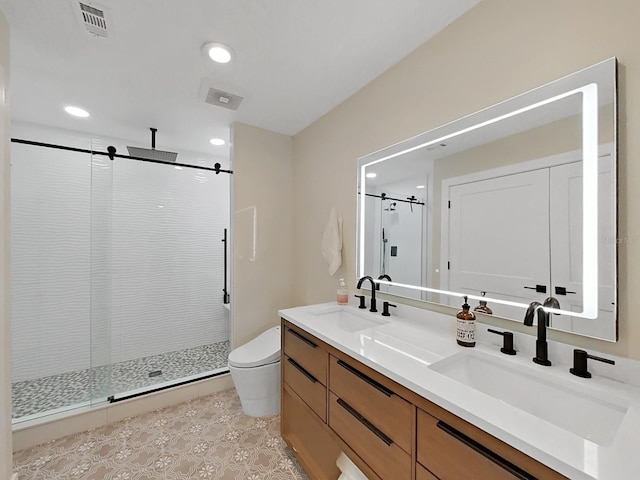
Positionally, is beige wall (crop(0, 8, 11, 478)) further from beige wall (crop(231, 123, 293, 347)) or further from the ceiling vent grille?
beige wall (crop(231, 123, 293, 347))

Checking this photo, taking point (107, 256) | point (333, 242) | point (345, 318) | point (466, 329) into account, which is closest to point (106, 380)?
point (107, 256)

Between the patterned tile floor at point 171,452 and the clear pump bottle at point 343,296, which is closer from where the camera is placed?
the patterned tile floor at point 171,452

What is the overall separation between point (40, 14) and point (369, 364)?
229 centimetres

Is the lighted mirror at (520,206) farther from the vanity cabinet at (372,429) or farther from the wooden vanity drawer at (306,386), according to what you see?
the wooden vanity drawer at (306,386)

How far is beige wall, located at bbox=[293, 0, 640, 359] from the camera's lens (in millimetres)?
923

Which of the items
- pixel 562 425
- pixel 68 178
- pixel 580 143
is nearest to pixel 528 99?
pixel 580 143

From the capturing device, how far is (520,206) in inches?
47.6

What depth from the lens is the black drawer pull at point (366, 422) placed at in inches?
40.7

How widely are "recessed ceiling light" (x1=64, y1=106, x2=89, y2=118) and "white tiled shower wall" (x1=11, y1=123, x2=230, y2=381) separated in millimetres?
278

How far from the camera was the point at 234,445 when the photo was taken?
6.08ft

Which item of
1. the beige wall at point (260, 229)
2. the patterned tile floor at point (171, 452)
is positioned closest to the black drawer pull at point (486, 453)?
the patterned tile floor at point (171, 452)

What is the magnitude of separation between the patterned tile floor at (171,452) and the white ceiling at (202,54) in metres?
2.50

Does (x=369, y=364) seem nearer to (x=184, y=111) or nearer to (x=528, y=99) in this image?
(x=528, y=99)

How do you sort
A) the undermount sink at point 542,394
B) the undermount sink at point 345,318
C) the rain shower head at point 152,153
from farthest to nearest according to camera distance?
the rain shower head at point 152,153 → the undermount sink at point 345,318 → the undermount sink at point 542,394
